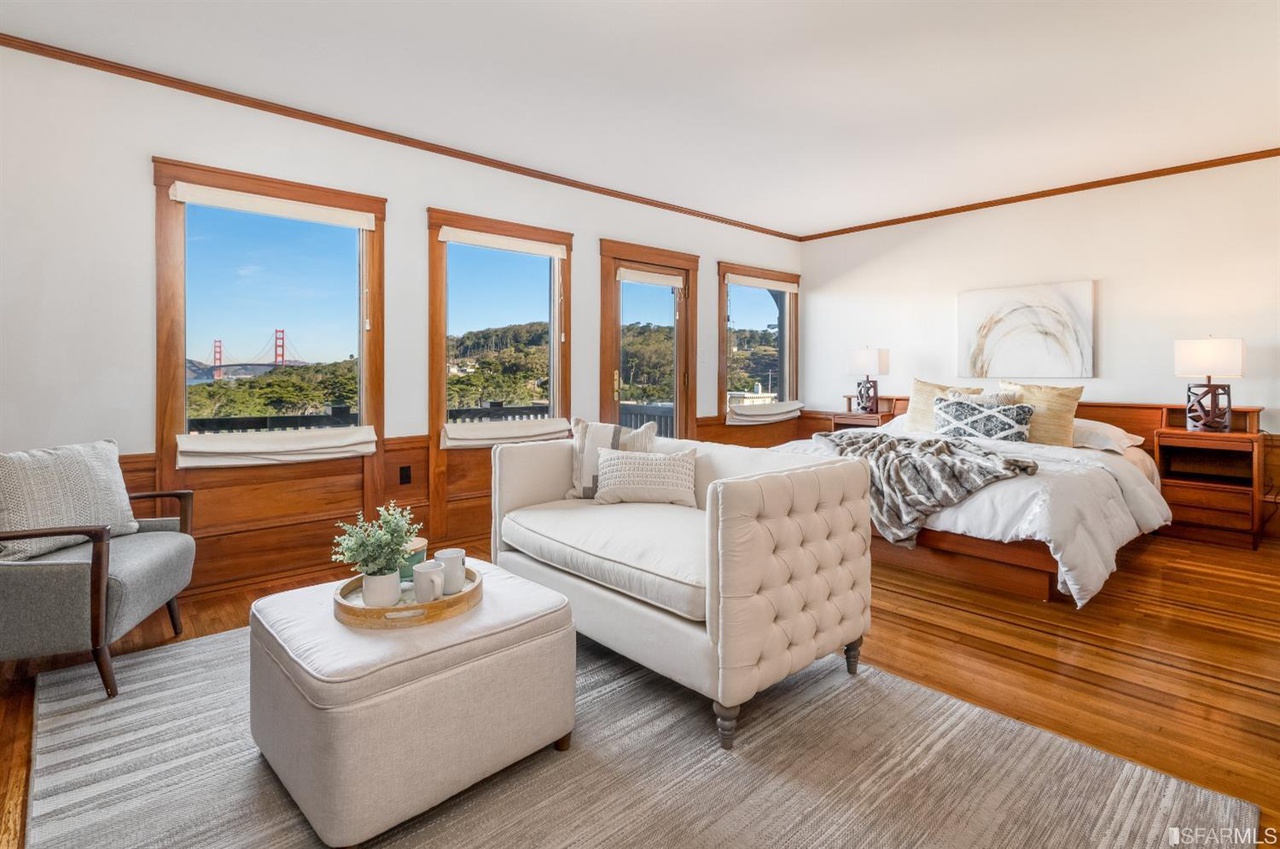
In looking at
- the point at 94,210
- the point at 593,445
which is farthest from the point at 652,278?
the point at 94,210

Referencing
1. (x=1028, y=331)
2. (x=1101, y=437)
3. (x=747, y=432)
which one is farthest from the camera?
(x=747, y=432)

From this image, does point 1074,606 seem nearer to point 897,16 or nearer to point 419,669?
point 897,16

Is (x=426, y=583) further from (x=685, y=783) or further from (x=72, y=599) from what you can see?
(x=72, y=599)

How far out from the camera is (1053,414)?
4.34 meters

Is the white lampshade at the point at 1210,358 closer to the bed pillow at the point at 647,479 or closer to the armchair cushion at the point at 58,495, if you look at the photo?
the bed pillow at the point at 647,479

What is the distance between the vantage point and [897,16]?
2.61 metres

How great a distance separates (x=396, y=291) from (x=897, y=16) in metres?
3.08

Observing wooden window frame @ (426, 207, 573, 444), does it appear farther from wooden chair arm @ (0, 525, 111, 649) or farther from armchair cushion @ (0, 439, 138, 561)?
wooden chair arm @ (0, 525, 111, 649)

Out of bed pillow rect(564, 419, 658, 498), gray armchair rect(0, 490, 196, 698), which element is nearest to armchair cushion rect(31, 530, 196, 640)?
gray armchair rect(0, 490, 196, 698)

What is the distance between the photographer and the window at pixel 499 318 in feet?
14.0

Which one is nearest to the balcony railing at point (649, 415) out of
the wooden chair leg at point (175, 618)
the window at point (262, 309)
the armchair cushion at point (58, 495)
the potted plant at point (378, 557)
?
the window at point (262, 309)

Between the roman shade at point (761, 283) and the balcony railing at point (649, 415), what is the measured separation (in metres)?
1.43

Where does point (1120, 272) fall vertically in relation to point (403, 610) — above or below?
above

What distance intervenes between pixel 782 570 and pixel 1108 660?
5.13ft
